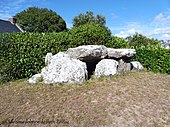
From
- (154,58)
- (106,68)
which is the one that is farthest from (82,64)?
(154,58)

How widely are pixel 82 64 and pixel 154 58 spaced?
182 inches

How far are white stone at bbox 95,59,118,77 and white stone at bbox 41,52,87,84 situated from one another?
0.79 meters

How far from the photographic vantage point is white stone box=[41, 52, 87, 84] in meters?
7.97

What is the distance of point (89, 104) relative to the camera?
624 centimetres

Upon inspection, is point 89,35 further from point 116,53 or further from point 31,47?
point 31,47

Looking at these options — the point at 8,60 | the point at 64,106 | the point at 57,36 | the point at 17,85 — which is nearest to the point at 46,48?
the point at 57,36

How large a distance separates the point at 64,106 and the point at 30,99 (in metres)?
1.07

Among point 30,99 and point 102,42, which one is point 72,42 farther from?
point 30,99

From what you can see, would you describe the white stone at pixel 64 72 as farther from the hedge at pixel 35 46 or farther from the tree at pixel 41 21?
the tree at pixel 41 21

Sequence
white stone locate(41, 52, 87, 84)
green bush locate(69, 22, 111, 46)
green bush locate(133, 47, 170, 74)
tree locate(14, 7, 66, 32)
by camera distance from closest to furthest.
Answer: white stone locate(41, 52, 87, 84) → green bush locate(69, 22, 111, 46) → green bush locate(133, 47, 170, 74) → tree locate(14, 7, 66, 32)

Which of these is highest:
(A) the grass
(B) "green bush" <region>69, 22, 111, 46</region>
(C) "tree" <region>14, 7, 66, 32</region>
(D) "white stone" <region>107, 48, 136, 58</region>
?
(C) "tree" <region>14, 7, 66, 32</region>

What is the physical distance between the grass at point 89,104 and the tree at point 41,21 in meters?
31.2

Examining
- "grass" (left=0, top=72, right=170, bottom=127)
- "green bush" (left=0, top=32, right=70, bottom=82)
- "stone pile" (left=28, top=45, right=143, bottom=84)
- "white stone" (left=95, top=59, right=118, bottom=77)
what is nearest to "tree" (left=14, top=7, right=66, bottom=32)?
"green bush" (left=0, top=32, right=70, bottom=82)

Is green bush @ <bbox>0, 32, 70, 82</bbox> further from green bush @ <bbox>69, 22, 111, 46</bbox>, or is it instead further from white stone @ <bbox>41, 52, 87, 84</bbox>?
white stone @ <bbox>41, 52, 87, 84</bbox>
